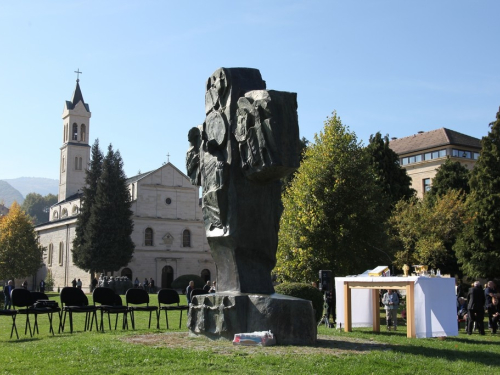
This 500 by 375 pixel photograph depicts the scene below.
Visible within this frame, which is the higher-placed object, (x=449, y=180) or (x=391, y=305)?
(x=449, y=180)

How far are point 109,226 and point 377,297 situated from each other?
45850mm

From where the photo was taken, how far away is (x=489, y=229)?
34.8 meters

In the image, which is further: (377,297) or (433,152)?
(433,152)

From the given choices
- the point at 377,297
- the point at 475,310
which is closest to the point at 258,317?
the point at 377,297

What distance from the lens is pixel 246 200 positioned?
35.9ft

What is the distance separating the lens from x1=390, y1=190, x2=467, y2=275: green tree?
37.4m

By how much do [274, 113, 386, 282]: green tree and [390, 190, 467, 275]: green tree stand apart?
1018cm

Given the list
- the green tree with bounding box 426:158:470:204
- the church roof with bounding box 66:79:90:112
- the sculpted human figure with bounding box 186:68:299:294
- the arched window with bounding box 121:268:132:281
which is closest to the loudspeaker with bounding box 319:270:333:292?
the sculpted human figure with bounding box 186:68:299:294

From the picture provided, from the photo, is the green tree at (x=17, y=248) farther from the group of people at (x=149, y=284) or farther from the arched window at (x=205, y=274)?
the arched window at (x=205, y=274)

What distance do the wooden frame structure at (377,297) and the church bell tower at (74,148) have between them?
73166mm

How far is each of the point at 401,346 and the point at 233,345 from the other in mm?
3055

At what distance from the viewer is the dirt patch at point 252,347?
9141 millimetres

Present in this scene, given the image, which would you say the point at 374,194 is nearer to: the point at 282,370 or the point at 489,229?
the point at 489,229

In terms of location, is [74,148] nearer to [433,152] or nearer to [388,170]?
[433,152]
